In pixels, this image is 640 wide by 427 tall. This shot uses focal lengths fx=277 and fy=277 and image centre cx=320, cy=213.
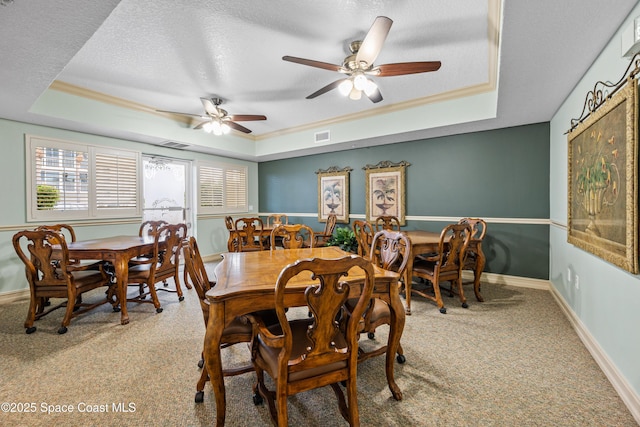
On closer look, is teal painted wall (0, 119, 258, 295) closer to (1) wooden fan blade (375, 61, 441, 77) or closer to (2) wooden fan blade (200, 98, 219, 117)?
(2) wooden fan blade (200, 98, 219, 117)

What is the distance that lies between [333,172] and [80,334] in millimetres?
4538

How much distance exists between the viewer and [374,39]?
2125mm

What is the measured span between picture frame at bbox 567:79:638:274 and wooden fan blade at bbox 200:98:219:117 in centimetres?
379

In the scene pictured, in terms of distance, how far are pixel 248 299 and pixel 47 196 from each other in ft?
14.0

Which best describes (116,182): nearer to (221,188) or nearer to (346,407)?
(221,188)

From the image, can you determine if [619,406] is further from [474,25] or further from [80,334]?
[80,334]

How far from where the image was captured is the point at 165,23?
91.4 inches

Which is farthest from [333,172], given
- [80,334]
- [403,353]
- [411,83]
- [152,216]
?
[80,334]

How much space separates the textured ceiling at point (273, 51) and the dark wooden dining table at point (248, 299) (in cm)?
176

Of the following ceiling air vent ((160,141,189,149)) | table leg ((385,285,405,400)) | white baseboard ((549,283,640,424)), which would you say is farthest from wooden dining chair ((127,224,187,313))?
white baseboard ((549,283,640,424))

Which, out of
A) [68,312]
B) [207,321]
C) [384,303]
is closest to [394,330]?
[384,303]

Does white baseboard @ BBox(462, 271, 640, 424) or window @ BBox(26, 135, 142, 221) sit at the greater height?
window @ BBox(26, 135, 142, 221)

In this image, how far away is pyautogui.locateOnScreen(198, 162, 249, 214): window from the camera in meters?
5.85

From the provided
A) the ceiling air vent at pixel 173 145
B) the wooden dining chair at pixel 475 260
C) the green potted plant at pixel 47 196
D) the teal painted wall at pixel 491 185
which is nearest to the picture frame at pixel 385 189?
the teal painted wall at pixel 491 185
